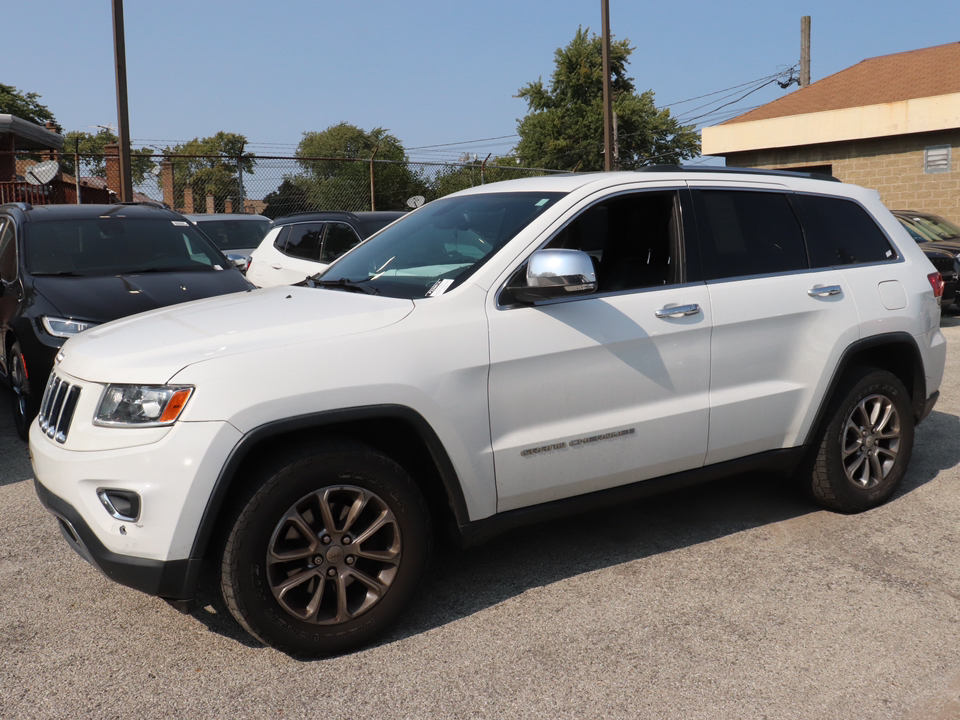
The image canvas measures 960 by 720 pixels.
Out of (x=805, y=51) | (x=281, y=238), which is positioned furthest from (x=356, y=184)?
(x=805, y=51)

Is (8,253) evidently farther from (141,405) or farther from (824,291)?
(824,291)

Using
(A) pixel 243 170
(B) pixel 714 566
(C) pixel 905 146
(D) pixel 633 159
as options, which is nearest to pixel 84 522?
(B) pixel 714 566

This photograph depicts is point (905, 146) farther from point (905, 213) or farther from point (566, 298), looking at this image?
point (566, 298)

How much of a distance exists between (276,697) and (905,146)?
22555mm

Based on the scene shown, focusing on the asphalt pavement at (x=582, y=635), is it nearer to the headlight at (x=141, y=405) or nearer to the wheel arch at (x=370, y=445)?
the wheel arch at (x=370, y=445)

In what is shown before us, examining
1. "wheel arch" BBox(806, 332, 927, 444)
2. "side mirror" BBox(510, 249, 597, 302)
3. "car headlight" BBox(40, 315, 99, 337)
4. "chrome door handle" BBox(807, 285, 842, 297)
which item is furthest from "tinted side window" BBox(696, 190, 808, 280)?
"car headlight" BBox(40, 315, 99, 337)

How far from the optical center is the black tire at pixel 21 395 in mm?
5957

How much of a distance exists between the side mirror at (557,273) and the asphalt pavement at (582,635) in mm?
1284

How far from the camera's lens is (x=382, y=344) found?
128 inches

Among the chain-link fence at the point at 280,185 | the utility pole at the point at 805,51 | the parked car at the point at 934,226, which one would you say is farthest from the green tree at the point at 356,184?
the utility pole at the point at 805,51

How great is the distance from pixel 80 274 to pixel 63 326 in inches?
35.3

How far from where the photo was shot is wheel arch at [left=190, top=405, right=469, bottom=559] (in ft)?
9.77

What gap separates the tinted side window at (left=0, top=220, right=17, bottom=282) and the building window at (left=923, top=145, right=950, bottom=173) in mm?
20503

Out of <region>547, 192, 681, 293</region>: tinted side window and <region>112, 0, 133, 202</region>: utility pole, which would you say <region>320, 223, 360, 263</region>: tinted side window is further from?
<region>547, 192, 681, 293</region>: tinted side window
